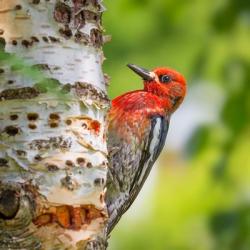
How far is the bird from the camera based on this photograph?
6.16 m

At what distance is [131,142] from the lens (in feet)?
20.5

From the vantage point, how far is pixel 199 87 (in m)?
7.31

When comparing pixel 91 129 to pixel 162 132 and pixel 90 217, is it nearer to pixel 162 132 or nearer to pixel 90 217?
pixel 90 217

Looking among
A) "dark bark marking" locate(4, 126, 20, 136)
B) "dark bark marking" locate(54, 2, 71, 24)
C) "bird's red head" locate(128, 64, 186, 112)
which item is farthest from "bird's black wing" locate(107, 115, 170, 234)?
"dark bark marking" locate(4, 126, 20, 136)

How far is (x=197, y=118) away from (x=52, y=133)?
11.6ft

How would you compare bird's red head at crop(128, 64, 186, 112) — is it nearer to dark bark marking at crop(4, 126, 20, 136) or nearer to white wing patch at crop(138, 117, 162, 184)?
white wing patch at crop(138, 117, 162, 184)

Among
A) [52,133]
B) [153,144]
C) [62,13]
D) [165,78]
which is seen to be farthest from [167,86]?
[52,133]

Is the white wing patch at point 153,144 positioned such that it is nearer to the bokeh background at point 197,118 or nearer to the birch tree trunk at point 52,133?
the bokeh background at point 197,118

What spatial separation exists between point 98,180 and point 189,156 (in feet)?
7.97

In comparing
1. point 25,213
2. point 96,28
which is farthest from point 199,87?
point 25,213

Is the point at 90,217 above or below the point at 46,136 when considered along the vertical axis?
below

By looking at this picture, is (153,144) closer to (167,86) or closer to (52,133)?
(167,86)

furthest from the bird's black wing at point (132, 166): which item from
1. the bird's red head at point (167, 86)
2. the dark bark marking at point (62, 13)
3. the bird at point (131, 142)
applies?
the dark bark marking at point (62, 13)

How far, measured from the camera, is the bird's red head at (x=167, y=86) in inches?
264
